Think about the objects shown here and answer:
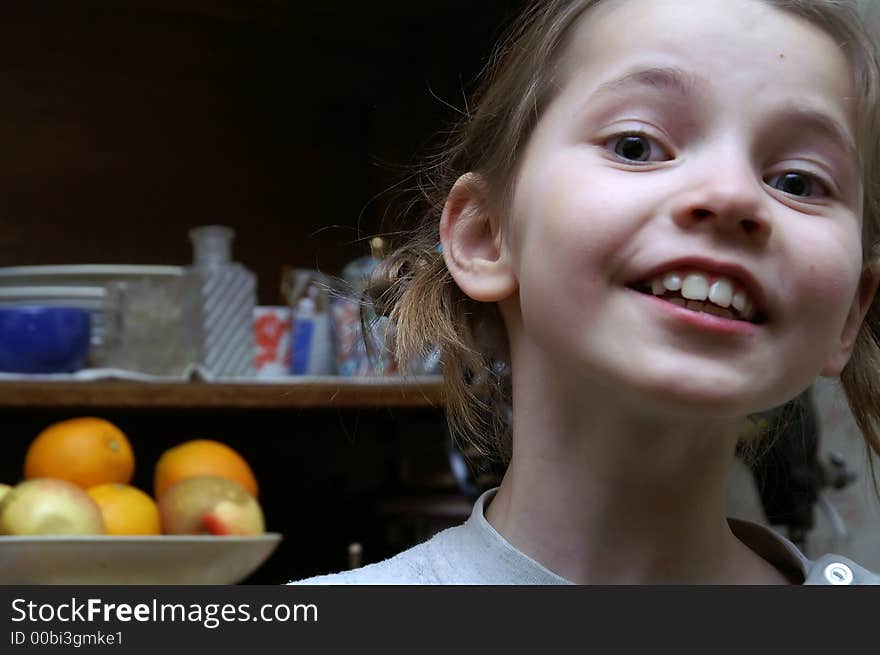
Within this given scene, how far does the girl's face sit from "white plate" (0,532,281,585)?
2.36 feet

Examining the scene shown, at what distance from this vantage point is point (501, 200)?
854 millimetres

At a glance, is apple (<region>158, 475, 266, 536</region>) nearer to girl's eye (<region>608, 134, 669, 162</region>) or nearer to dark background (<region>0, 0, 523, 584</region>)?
dark background (<region>0, 0, 523, 584</region>)

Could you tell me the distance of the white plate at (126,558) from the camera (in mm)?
1291

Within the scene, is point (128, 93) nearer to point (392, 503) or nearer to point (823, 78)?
point (392, 503)

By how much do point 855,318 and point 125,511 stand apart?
91 cm

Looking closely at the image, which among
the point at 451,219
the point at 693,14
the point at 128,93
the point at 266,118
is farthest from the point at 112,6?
the point at 693,14

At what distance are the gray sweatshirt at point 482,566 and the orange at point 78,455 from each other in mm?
739

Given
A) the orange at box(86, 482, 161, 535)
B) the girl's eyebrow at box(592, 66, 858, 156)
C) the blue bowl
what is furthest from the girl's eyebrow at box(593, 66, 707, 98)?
the blue bowl

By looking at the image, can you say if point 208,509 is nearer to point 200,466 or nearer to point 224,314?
point 200,466

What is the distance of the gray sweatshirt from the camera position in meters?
0.78

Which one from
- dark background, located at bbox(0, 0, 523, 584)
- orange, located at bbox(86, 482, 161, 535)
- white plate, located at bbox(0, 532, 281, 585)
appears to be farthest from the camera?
dark background, located at bbox(0, 0, 523, 584)

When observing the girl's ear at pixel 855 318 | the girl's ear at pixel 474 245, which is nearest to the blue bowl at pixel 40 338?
the girl's ear at pixel 474 245

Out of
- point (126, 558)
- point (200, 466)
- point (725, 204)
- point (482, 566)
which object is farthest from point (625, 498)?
point (200, 466)
